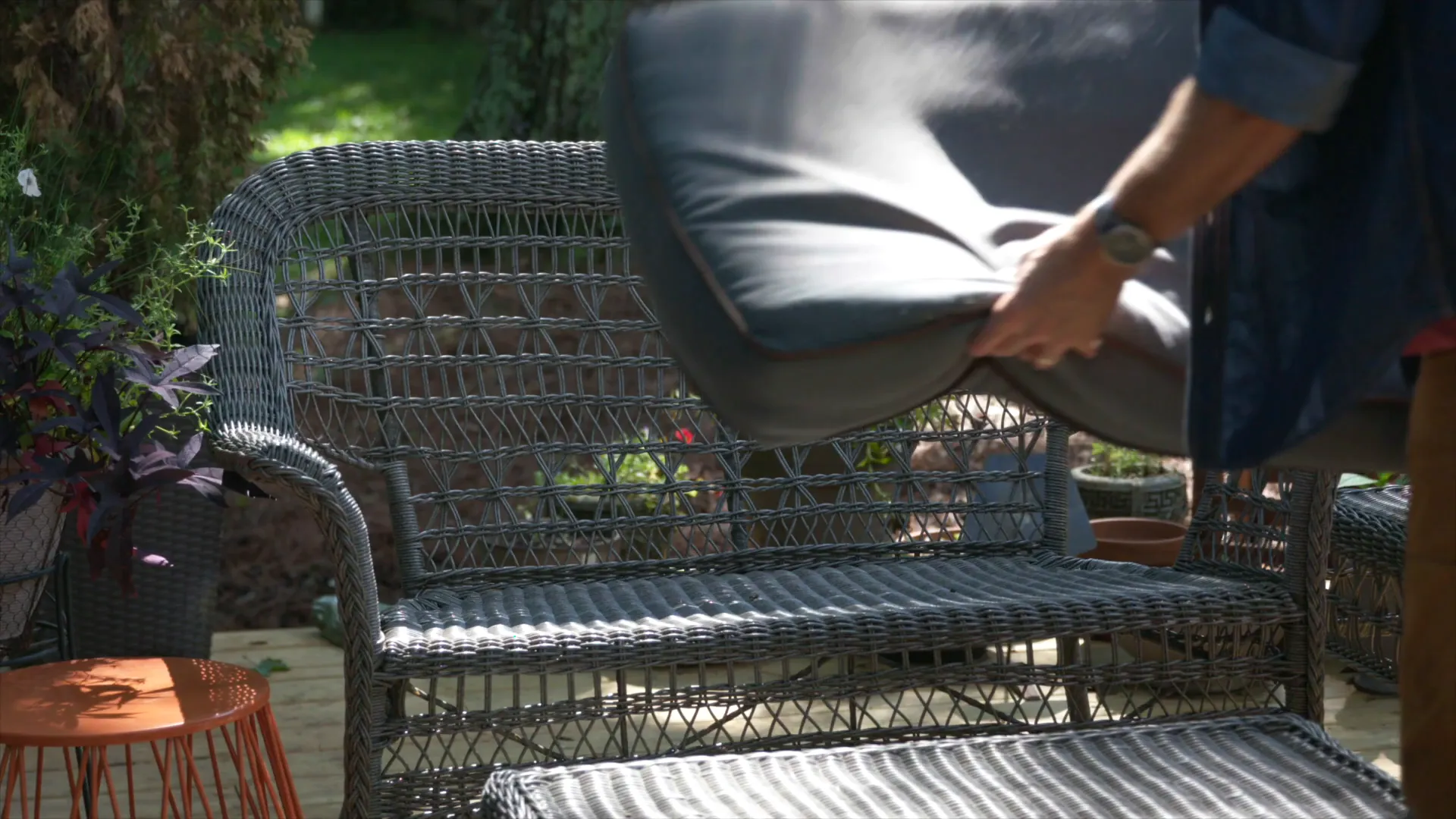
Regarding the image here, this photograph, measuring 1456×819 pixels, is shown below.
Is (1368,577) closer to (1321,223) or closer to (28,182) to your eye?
(1321,223)

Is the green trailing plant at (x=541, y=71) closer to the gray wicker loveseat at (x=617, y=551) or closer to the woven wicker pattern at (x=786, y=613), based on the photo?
the gray wicker loveseat at (x=617, y=551)

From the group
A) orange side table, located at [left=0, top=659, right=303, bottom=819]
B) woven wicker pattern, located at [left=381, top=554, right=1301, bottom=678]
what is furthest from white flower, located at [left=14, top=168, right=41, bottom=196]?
woven wicker pattern, located at [left=381, top=554, right=1301, bottom=678]

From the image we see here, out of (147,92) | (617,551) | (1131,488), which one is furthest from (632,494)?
(1131,488)

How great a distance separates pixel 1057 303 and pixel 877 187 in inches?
4.2

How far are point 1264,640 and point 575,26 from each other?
342cm

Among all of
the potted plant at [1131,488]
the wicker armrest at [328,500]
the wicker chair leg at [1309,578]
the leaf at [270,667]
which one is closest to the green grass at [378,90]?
the leaf at [270,667]

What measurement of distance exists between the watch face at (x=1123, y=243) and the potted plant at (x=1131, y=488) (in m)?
2.73

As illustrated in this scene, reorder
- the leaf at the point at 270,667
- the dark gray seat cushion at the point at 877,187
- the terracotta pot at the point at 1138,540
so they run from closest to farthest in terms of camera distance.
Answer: the dark gray seat cushion at the point at 877,187
the leaf at the point at 270,667
the terracotta pot at the point at 1138,540

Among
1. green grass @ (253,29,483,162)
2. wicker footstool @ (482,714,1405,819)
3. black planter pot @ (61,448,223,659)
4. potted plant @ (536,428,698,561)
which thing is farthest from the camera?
green grass @ (253,29,483,162)

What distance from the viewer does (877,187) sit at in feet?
2.38

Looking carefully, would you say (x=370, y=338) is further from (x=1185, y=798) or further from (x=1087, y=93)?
(x=1087, y=93)

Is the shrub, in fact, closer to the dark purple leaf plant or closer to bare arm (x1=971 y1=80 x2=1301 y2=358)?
the dark purple leaf plant

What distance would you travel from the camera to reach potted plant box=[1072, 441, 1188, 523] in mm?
3461

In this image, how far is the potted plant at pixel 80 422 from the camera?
182 cm
